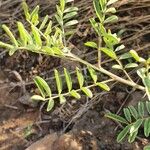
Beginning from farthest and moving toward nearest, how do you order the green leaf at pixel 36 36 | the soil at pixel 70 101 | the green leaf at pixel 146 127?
the soil at pixel 70 101 → the green leaf at pixel 146 127 → the green leaf at pixel 36 36

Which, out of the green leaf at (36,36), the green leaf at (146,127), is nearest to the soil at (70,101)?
the green leaf at (146,127)

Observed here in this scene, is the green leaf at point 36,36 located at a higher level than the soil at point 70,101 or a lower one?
higher

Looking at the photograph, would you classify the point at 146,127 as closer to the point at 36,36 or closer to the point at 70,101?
the point at 36,36

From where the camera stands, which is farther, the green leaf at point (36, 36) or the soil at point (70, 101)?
the soil at point (70, 101)

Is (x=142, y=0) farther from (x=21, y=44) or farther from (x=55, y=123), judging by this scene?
(x=21, y=44)

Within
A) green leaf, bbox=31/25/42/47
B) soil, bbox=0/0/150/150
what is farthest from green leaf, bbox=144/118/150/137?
green leaf, bbox=31/25/42/47

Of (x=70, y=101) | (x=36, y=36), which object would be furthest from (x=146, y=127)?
(x=70, y=101)

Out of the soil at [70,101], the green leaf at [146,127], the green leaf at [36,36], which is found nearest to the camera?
the green leaf at [36,36]

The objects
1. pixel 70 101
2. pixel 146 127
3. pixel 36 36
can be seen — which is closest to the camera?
pixel 36 36

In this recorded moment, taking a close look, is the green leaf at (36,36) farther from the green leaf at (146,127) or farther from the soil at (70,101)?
the soil at (70,101)
